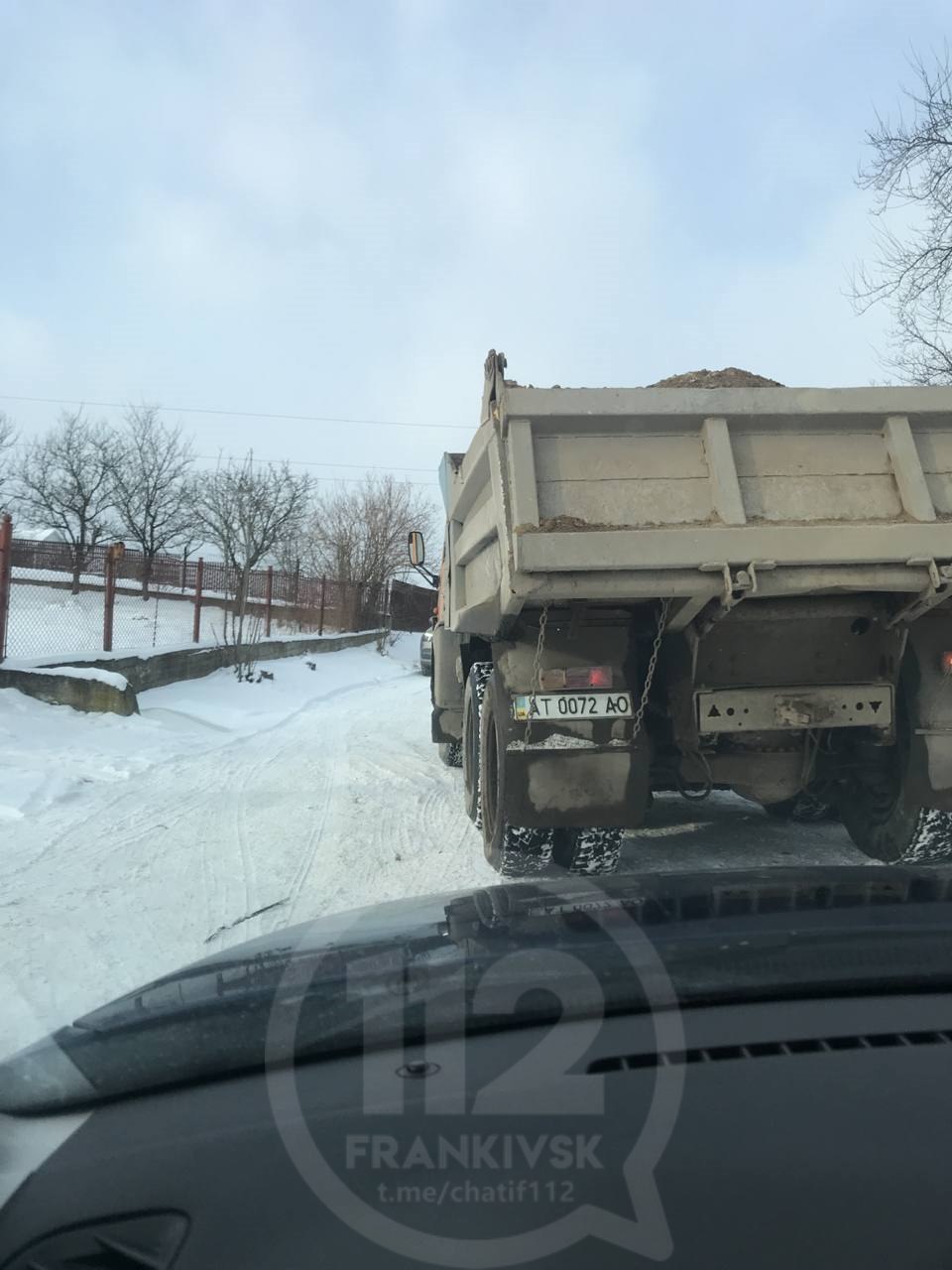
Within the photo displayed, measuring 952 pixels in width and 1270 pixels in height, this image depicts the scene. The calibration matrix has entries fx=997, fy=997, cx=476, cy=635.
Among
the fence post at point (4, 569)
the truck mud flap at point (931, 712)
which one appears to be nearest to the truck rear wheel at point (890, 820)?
the truck mud flap at point (931, 712)

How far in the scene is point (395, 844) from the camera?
20.5 ft

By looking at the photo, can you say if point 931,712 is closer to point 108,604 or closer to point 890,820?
point 890,820

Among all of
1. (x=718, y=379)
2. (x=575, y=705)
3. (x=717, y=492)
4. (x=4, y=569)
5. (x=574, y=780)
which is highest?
(x=718, y=379)

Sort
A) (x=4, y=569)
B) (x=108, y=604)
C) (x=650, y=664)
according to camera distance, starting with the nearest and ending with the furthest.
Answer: (x=650, y=664)
(x=4, y=569)
(x=108, y=604)

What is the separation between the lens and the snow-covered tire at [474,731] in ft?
20.2

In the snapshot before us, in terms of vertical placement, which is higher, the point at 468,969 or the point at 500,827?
the point at 468,969

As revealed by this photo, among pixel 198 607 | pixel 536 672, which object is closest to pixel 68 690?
pixel 198 607

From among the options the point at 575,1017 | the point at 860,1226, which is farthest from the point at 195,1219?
the point at 860,1226

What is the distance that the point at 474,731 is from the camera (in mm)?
6289

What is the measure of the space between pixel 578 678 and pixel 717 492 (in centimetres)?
108

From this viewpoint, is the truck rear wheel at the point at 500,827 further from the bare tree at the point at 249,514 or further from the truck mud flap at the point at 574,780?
the bare tree at the point at 249,514

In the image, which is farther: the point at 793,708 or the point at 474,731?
the point at 474,731

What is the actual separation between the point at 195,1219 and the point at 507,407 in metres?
3.35

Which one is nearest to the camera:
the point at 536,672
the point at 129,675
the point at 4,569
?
the point at 536,672
